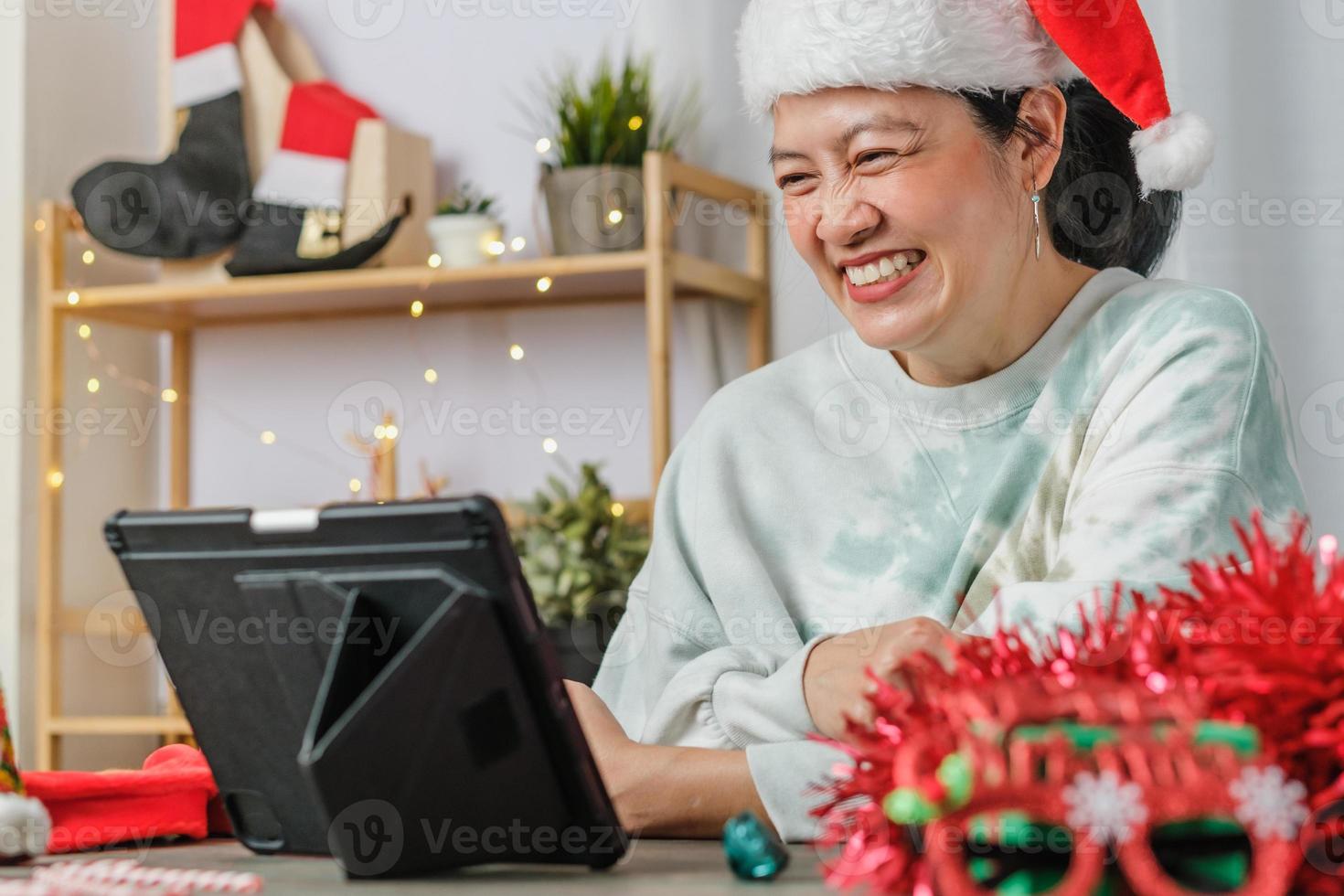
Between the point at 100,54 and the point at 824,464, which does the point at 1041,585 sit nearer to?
the point at 824,464

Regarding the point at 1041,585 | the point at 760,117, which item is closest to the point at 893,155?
the point at 760,117

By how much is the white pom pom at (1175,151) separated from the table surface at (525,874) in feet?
2.39

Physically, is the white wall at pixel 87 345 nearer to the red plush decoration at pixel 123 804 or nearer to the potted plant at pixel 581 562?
the potted plant at pixel 581 562

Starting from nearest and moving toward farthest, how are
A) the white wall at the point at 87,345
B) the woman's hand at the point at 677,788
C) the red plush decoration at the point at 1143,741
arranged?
the red plush decoration at the point at 1143,741, the woman's hand at the point at 677,788, the white wall at the point at 87,345

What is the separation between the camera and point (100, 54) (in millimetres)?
2625

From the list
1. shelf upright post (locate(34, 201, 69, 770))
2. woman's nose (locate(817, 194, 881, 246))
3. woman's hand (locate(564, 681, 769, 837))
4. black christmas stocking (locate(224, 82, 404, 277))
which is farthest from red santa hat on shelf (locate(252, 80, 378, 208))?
woman's hand (locate(564, 681, 769, 837))

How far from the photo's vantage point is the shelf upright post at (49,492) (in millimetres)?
2381

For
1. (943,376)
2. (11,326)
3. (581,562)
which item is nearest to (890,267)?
(943,376)

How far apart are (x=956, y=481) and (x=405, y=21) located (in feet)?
5.32

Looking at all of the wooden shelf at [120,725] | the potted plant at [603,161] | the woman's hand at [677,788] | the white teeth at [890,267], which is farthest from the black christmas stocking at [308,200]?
the woman's hand at [677,788]

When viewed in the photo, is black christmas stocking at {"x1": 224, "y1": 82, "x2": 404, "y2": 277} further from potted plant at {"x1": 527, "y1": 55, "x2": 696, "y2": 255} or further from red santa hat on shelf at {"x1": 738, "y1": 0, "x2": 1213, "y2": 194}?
red santa hat on shelf at {"x1": 738, "y1": 0, "x2": 1213, "y2": 194}

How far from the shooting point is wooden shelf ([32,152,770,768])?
2094 mm

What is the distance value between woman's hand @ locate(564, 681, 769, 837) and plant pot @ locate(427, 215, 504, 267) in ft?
4.37

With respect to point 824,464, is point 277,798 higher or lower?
lower
